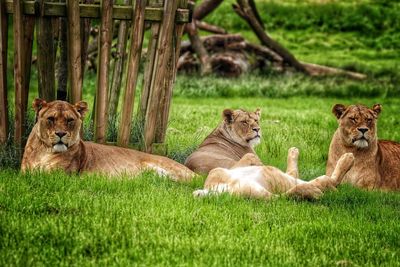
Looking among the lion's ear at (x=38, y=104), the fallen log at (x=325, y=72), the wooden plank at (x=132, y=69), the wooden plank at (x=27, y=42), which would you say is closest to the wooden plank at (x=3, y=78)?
the wooden plank at (x=27, y=42)

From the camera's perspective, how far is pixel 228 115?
11.1 m

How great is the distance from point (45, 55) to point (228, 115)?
2614mm

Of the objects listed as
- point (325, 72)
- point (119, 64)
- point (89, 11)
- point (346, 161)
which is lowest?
point (325, 72)

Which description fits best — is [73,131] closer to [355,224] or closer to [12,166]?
[12,166]

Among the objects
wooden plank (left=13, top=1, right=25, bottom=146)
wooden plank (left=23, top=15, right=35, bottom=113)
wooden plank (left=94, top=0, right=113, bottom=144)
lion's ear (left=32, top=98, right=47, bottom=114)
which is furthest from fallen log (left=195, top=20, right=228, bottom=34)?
lion's ear (left=32, top=98, right=47, bottom=114)

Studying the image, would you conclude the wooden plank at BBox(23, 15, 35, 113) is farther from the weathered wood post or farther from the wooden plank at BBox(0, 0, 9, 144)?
the wooden plank at BBox(0, 0, 9, 144)

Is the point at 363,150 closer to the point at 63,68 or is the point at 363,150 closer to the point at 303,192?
the point at 303,192

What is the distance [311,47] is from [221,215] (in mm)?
24577

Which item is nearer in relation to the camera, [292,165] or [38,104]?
[38,104]

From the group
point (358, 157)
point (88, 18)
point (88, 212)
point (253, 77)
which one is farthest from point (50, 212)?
point (253, 77)

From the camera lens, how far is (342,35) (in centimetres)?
3256

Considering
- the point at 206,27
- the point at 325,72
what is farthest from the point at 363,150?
the point at 206,27

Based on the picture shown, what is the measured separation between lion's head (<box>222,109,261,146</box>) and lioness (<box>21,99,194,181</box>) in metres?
1.87

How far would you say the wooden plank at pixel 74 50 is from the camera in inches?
367
